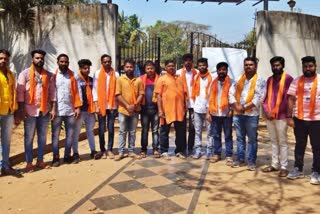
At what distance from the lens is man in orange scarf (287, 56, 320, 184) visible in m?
5.04

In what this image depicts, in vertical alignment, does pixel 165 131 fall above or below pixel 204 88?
below

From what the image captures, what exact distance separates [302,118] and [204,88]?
1.72 metres

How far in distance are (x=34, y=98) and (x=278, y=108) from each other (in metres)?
3.50

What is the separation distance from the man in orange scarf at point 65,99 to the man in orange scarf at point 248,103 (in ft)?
8.01

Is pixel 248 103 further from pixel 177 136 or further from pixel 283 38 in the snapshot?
pixel 283 38

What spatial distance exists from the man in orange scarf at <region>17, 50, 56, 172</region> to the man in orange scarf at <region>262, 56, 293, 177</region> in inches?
127

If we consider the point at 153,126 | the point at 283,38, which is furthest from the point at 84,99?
the point at 283,38

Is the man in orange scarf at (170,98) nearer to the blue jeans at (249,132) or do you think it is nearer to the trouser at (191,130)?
the trouser at (191,130)

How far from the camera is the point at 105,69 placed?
6.31 meters

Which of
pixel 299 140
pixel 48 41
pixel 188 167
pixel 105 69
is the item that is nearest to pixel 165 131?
pixel 188 167

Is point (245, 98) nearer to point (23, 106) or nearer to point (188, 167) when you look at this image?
point (188, 167)

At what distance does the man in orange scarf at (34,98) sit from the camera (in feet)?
17.8

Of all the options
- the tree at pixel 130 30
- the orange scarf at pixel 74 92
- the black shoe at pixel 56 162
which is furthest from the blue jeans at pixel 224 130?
the tree at pixel 130 30

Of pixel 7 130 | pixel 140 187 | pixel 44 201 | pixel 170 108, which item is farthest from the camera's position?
pixel 170 108
